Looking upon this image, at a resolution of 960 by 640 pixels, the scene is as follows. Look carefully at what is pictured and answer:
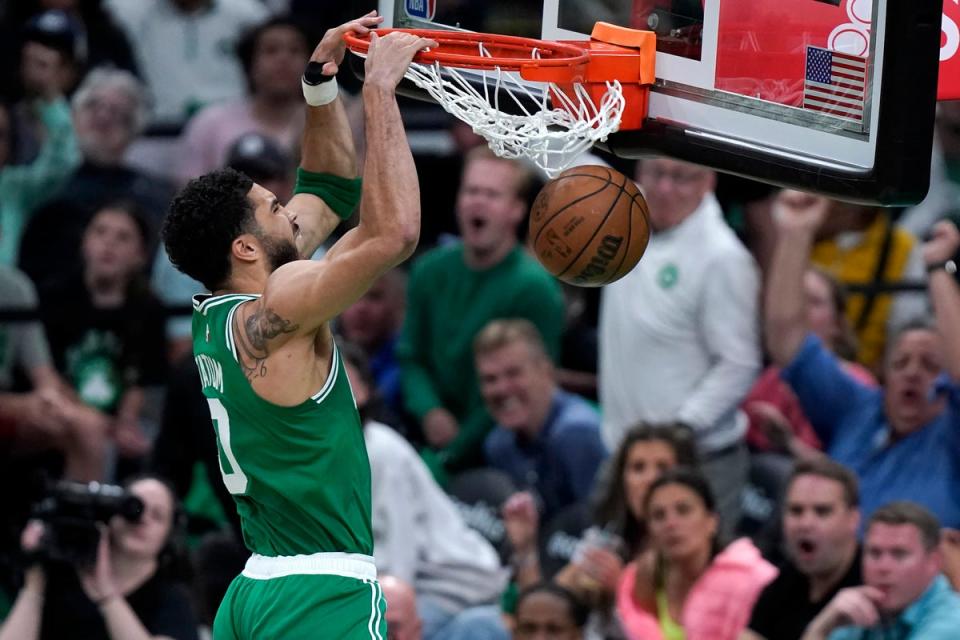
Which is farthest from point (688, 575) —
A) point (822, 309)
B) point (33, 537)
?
point (33, 537)

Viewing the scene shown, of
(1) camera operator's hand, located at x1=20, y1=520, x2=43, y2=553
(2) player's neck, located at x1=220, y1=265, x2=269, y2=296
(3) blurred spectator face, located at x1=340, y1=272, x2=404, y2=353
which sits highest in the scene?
(2) player's neck, located at x1=220, y1=265, x2=269, y2=296

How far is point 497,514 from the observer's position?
8.11 meters

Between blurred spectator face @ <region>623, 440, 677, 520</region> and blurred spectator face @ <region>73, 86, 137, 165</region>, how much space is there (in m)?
3.73

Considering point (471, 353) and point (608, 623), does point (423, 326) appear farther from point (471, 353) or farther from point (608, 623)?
point (608, 623)

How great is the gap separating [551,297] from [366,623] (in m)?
3.74

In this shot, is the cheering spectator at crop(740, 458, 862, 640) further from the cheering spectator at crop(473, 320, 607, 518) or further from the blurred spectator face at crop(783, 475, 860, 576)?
the cheering spectator at crop(473, 320, 607, 518)

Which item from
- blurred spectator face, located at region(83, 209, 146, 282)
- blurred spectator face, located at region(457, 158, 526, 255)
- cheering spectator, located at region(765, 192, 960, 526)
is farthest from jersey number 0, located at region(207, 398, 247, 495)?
blurred spectator face, located at region(83, 209, 146, 282)

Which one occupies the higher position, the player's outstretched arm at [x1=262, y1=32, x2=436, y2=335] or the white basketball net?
the white basketball net

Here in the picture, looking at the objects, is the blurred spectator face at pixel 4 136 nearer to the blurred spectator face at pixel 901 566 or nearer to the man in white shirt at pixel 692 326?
the man in white shirt at pixel 692 326

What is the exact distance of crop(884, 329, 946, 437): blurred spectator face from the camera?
24.5ft

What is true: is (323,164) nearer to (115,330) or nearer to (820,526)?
(820,526)

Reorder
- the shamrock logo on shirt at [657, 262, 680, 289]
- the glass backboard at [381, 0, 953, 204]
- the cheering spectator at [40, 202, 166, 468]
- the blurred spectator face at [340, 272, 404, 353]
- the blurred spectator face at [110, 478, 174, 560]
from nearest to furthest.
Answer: the glass backboard at [381, 0, 953, 204] < the blurred spectator face at [110, 478, 174, 560] < the shamrock logo on shirt at [657, 262, 680, 289] < the cheering spectator at [40, 202, 166, 468] < the blurred spectator face at [340, 272, 404, 353]

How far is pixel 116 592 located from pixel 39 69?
12.9 ft

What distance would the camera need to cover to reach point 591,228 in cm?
553
